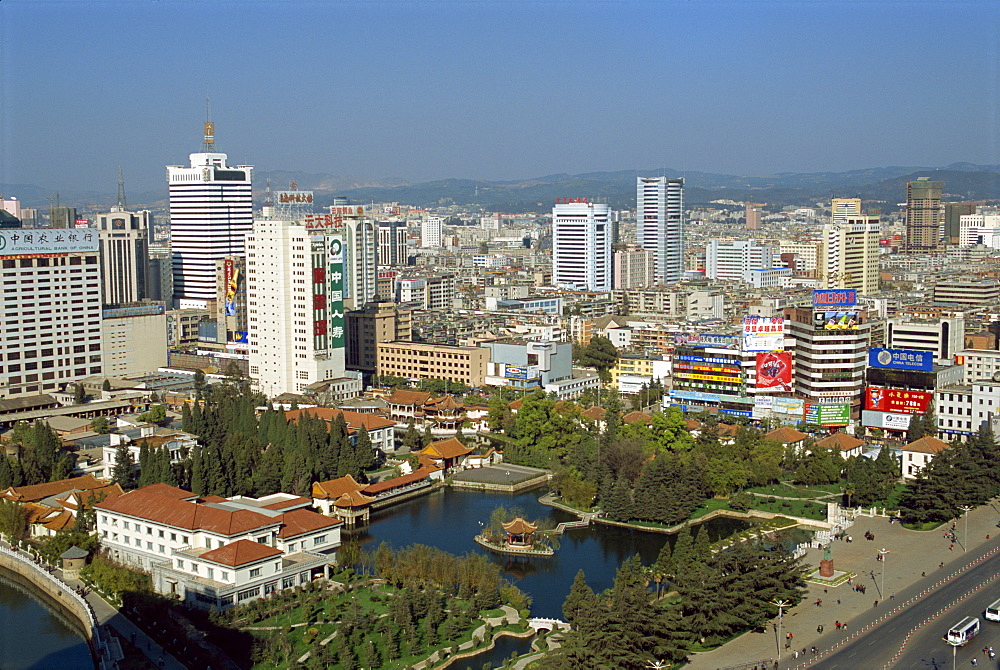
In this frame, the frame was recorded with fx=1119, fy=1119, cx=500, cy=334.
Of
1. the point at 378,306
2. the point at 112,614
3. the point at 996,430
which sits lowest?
the point at 112,614

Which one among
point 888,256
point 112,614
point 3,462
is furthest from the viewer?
point 888,256

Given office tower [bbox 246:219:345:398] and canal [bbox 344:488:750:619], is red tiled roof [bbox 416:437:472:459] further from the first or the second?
office tower [bbox 246:219:345:398]

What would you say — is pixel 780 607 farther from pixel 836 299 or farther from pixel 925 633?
pixel 836 299

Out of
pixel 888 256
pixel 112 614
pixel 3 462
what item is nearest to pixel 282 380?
pixel 3 462

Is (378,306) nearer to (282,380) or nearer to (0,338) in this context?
(282,380)

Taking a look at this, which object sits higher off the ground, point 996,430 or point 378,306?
point 378,306

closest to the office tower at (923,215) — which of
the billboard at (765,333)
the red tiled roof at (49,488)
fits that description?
the billboard at (765,333)

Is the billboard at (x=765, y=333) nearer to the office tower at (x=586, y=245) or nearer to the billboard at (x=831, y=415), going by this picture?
the billboard at (x=831, y=415)

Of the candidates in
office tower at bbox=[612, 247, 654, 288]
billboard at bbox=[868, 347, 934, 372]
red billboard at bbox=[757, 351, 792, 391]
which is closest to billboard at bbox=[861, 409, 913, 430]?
billboard at bbox=[868, 347, 934, 372]

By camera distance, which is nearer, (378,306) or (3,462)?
(3,462)
